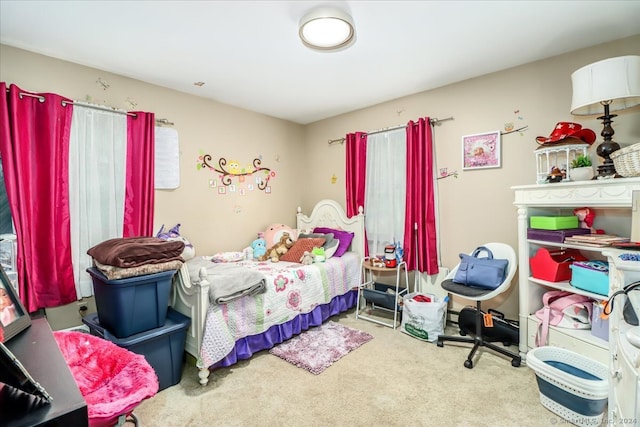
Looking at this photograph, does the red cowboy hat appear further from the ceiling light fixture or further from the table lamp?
the ceiling light fixture

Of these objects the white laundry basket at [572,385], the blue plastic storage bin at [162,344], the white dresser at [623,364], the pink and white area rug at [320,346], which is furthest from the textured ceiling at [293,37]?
the pink and white area rug at [320,346]

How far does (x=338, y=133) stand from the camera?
4.06m

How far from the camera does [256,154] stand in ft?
12.8

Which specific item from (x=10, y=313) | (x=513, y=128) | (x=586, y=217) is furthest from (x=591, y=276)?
(x=10, y=313)

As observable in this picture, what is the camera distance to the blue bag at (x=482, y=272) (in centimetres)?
243

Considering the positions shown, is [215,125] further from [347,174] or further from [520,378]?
[520,378]

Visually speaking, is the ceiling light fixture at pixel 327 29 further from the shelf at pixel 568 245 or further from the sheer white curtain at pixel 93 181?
the shelf at pixel 568 245

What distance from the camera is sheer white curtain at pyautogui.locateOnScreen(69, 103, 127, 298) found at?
2477mm

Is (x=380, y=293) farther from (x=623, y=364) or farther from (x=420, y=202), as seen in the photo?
(x=623, y=364)

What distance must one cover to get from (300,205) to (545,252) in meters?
2.99

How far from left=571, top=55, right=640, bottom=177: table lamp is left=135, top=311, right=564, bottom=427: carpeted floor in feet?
5.12

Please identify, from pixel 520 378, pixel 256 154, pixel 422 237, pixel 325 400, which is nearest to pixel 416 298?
pixel 422 237

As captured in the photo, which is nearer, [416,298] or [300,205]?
[416,298]

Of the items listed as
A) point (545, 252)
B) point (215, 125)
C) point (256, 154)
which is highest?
point (215, 125)
